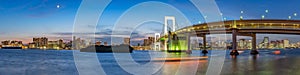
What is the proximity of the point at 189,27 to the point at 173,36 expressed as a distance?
372 inches

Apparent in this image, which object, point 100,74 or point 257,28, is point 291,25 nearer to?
point 257,28

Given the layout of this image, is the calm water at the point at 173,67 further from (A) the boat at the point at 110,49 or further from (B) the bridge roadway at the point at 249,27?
(A) the boat at the point at 110,49

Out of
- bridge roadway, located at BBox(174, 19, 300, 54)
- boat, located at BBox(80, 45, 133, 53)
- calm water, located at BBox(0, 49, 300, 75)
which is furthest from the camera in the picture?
boat, located at BBox(80, 45, 133, 53)

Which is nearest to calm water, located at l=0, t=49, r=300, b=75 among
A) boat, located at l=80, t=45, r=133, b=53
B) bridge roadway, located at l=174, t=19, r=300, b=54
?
bridge roadway, located at l=174, t=19, r=300, b=54

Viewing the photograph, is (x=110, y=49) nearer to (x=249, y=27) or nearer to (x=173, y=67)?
(x=249, y=27)

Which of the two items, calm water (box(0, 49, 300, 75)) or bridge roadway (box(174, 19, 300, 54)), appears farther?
bridge roadway (box(174, 19, 300, 54))

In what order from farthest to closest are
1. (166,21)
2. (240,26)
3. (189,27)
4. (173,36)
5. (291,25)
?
(166,21)
(173,36)
(189,27)
(240,26)
(291,25)

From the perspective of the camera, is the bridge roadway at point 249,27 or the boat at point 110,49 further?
the boat at point 110,49

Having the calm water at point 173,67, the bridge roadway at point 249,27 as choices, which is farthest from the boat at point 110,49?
the calm water at point 173,67

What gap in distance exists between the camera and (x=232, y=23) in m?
79.9

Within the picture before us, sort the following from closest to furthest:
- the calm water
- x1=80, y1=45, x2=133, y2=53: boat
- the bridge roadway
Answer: the calm water → the bridge roadway → x1=80, y1=45, x2=133, y2=53: boat

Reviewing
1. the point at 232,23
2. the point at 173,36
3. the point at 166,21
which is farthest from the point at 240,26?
the point at 166,21

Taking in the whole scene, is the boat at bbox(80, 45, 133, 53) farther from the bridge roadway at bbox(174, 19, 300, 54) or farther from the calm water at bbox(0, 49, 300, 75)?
the calm water at bbox(0, 49, 300, 75)

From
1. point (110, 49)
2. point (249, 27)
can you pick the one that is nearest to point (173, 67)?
point (249, 27)
